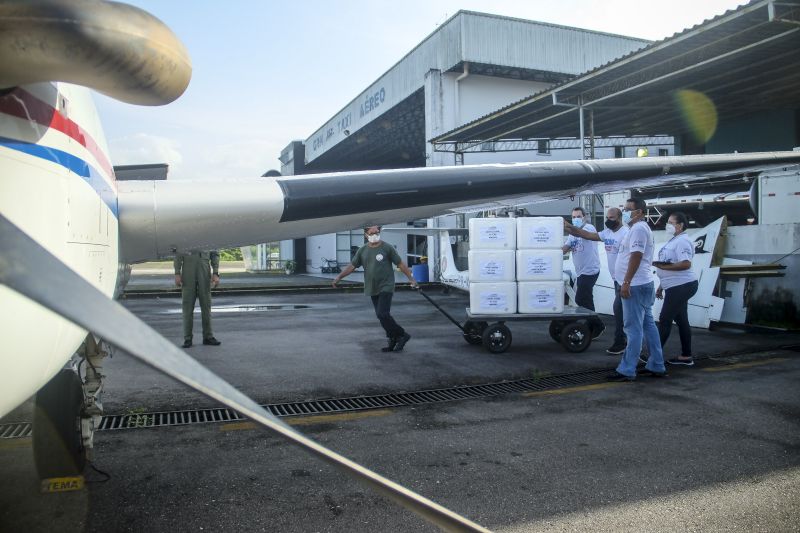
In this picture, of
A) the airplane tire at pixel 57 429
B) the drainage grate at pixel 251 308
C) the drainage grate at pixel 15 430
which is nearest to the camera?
the airplane tire at pixel 57 429

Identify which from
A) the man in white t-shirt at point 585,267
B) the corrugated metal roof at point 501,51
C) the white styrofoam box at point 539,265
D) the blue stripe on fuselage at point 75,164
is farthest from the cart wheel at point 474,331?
the corrugated metal roof at point 501,51

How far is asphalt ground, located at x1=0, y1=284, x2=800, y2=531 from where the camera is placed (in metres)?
2.89

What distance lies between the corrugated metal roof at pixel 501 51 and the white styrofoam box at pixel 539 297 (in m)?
13.0

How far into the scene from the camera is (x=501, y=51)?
61.9ft

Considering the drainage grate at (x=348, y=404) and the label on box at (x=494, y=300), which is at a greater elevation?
the label on box at (x=494, y=300)

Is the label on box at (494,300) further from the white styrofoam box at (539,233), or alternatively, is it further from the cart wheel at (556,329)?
the cart wheel at (556,329)

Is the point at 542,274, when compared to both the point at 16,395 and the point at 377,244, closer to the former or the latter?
the point at 377,244

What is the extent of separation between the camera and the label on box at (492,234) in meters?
7.21

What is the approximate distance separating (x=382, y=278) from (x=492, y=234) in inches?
62.5

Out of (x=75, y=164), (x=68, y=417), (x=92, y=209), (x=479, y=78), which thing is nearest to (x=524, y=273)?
(x=68, y=417)

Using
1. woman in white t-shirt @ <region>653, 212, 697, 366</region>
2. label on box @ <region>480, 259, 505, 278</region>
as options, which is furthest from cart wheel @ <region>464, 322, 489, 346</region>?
woman in white t-shirt @ <region>653, 212, 697, 366</region>

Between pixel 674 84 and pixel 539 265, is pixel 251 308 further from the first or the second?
pixel 674 84

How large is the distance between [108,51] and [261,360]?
19.7 feet

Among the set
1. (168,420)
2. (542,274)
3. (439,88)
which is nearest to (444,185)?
(168,420)
